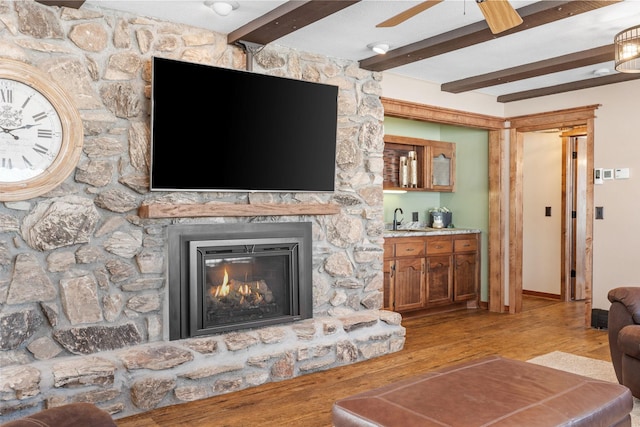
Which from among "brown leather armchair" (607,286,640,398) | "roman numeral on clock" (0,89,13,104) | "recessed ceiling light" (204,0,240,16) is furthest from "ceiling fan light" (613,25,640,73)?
"roman numeral on clock" (0,89,13,104)

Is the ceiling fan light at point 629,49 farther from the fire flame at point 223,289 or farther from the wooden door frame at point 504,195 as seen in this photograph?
the fire flame at point 223,289

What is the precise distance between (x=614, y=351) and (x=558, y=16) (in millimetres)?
2054

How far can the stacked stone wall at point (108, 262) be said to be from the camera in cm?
298

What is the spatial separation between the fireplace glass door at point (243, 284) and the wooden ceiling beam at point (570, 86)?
3209 mm

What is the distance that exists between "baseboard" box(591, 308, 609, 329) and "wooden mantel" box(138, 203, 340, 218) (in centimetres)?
283

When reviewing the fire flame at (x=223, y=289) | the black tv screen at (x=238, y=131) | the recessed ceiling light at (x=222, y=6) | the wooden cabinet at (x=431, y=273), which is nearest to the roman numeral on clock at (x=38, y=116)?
the black tv screen at (x=238, y=131)

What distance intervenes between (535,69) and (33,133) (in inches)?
150

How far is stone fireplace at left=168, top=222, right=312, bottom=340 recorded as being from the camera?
3.52 meters

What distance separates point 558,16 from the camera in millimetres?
3166

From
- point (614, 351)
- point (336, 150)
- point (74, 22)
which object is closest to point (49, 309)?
point (74, 22)

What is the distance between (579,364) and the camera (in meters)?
4.00

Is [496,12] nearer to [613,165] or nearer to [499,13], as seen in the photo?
[499,13]

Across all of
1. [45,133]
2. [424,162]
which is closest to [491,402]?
[45,133]

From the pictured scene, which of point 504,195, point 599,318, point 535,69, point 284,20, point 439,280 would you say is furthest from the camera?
point 504,195
